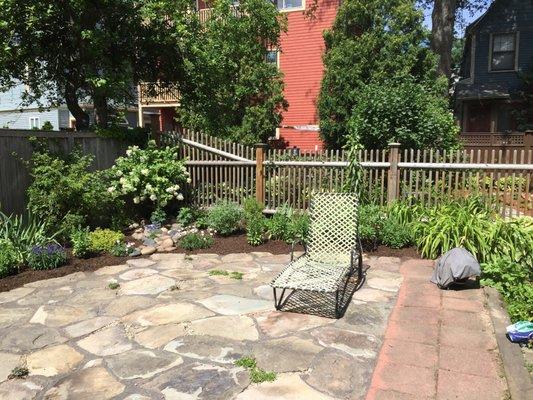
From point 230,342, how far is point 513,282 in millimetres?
3238

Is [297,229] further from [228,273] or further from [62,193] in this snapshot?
[62,193]

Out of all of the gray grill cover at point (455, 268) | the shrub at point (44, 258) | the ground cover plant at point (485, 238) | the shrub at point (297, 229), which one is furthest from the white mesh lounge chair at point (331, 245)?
the shrub at point (44, 258)

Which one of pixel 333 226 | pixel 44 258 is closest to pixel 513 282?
pixel 333 226

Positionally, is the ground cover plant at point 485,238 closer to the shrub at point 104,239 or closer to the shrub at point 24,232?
the shrub at point 104,239

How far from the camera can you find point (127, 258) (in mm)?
6613

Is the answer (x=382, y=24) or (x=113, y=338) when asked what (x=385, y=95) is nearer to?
(x=382, y=24)

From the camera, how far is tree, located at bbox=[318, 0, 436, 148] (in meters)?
13.0

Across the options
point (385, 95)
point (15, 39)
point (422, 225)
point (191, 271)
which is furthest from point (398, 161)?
point (15, 39)

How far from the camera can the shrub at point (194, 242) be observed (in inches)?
281

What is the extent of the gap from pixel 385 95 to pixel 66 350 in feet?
25.1

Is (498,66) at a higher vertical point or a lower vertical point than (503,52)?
lower

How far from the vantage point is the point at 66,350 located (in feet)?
12.1

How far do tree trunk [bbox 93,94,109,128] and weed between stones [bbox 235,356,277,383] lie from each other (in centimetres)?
701

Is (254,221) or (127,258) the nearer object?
(127,258)
